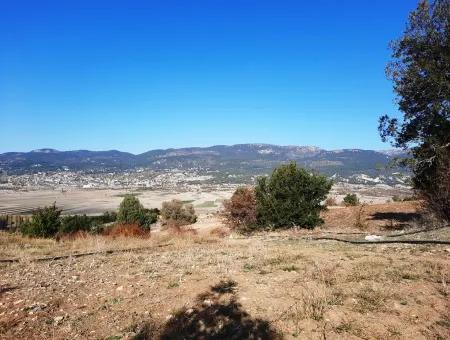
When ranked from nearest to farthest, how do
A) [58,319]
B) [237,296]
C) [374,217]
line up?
[58,319]
[237,296]
[374,217]

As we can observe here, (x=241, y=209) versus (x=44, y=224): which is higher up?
(x=241, y=209)

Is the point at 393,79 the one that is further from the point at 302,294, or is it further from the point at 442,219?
the point at 302,294

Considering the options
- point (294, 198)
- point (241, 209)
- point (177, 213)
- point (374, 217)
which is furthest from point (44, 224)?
point (177, 213)

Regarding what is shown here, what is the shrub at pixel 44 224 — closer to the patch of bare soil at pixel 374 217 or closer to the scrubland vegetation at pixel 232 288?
the scrubland vegetation at pixel 232 288

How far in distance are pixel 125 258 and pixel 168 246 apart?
3.67 metres

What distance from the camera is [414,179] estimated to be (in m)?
23.0

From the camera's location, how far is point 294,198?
1124 inches

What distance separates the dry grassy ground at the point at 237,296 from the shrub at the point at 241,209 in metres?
22.7

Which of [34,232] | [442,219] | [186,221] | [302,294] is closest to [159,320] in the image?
[302,294]

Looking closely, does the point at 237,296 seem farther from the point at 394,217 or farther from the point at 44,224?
the point at 44,224

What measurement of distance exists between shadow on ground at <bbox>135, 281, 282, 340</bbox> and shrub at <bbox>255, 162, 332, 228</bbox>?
20820 millimetres

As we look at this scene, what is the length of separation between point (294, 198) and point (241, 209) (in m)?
9.38

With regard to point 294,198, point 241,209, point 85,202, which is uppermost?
point 294,198

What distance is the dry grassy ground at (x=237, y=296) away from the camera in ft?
21.9
